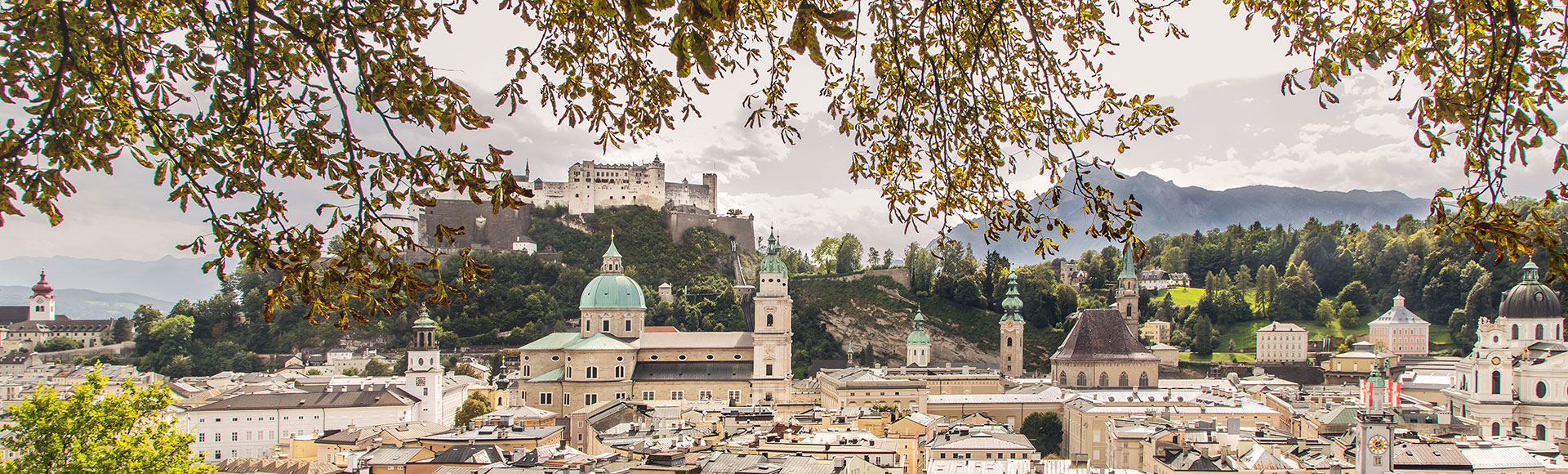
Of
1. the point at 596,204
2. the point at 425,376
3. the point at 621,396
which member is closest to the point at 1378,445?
the point at 621,396

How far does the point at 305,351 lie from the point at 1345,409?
53.9 metres

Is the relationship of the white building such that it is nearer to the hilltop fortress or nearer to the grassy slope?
the grassy slope

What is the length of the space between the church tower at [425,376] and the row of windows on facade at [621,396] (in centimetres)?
393

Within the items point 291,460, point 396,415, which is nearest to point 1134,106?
point 291,460

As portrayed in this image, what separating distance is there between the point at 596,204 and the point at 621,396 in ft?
113

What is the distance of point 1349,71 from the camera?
4.43 metres

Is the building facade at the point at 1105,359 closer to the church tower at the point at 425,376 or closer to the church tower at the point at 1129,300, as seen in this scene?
the church tower at the point at 1129,300

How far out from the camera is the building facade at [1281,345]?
217 ft

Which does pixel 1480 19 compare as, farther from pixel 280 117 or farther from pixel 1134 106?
pixel 280 117

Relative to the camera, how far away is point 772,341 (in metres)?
43.6

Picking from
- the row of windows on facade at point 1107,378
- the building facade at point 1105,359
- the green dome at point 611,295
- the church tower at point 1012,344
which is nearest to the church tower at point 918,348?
the church tower at point 1012,344

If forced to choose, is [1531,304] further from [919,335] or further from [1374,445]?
[919,335]

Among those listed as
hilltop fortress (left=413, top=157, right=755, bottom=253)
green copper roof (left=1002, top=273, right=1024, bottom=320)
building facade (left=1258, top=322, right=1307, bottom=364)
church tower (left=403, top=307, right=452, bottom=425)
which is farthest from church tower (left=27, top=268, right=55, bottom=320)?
building facade (left=1258, top=322, right=1307, bottom=364)

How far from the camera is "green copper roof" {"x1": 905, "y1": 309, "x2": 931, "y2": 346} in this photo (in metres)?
58.2
